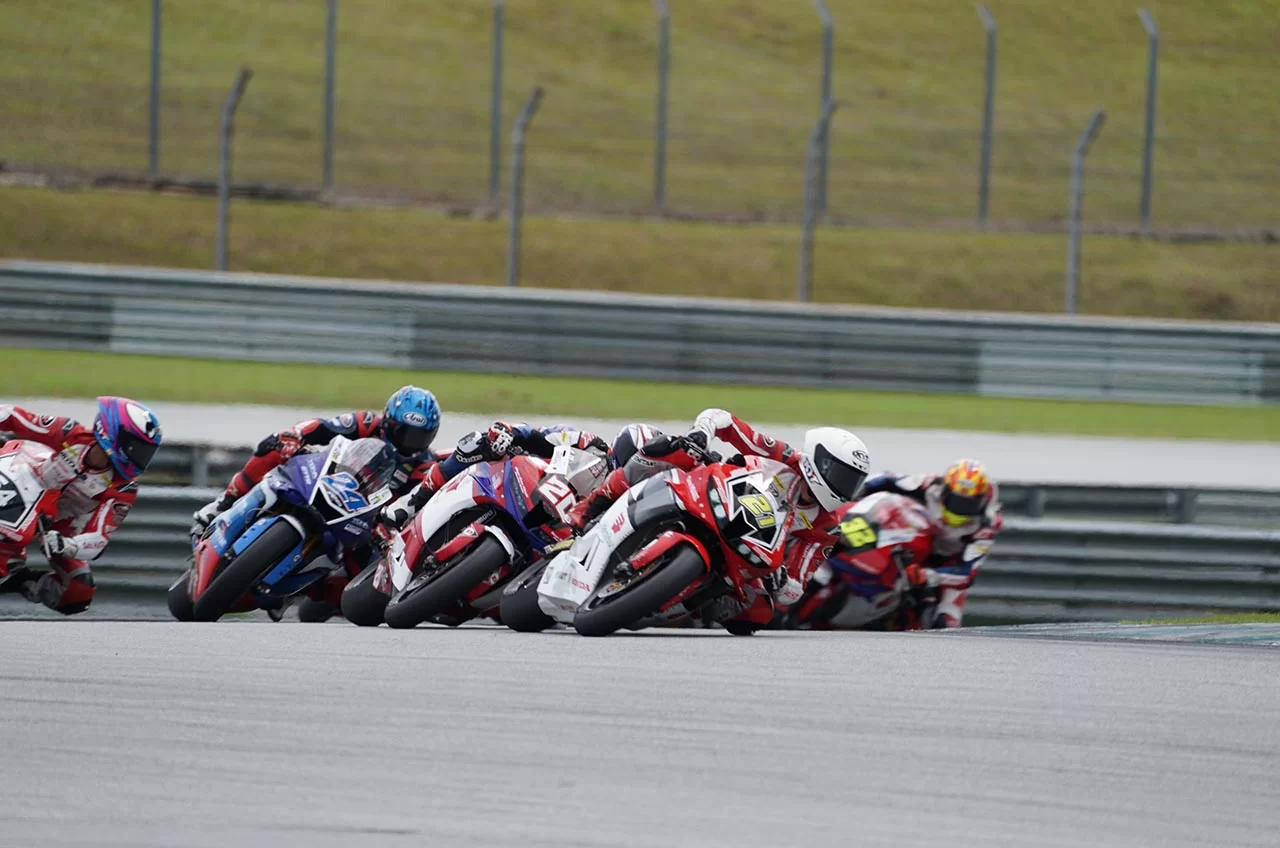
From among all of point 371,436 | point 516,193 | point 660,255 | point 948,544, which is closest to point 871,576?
point 948,544

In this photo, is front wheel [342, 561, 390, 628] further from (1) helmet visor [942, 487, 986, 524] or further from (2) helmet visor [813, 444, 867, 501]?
(1) helmet visor [942, 487, 986, 524]

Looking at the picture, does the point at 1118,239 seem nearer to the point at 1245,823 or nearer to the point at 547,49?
the point at 547,49

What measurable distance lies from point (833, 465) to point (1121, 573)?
2.89 meters

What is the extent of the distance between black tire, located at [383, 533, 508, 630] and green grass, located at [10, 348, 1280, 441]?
7.45 m

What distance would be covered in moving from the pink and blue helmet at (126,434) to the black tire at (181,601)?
638mm

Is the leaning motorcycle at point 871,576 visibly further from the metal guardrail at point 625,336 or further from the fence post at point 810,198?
the fence post at point 810,198

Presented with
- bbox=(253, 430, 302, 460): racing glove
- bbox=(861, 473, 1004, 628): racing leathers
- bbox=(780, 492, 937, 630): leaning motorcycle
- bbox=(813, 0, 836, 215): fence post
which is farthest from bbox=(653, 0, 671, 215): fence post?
bbox=(253, 430, 302, 460): racing glove

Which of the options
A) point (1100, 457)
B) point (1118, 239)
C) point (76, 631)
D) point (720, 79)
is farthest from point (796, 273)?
point (76, 631)

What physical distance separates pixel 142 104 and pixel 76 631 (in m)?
21.9

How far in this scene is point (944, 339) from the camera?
17438mm

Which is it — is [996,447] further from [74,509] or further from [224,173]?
[224,173]

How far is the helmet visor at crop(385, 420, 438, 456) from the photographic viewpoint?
8961 mm

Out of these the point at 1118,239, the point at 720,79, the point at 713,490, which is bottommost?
the point at 713,490

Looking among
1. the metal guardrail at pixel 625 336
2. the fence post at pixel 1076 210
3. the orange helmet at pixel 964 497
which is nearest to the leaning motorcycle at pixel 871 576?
the orange helmet at pixel 964 497
